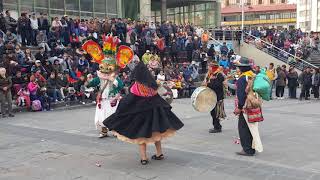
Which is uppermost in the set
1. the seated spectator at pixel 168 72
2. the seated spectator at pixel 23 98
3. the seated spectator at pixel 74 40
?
the seated spectator at pixel 74 40

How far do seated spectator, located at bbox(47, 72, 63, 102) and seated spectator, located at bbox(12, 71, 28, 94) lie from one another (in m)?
0.91

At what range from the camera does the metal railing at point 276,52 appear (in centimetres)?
2930

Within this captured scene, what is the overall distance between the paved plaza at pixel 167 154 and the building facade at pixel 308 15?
74.9m

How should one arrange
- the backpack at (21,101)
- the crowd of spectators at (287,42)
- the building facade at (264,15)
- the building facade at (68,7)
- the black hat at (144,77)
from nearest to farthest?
the black hat at (144,77), the backpack at (21,101), the building facade at (68,7), the crowd of spectators at (287,42), the building facade at (264,15)

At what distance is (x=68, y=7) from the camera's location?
1038 inches

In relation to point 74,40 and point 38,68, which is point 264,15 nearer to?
point 74,40

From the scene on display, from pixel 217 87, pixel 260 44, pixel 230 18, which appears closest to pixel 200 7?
pixel 260 44

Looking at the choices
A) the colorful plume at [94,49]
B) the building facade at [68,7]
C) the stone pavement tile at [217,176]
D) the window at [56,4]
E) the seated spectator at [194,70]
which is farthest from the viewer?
the window at [56,4]

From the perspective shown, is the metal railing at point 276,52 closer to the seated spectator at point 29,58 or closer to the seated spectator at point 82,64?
the seated spectator at point 82,64

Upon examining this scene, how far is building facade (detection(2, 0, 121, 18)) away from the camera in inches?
933

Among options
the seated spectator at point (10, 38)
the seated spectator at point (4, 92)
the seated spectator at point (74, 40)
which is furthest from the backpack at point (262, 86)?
the seated spectator at point (74, 40)

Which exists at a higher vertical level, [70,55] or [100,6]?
[100,6]

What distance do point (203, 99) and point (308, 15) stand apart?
269 ft

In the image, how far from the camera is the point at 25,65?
54.9ft
